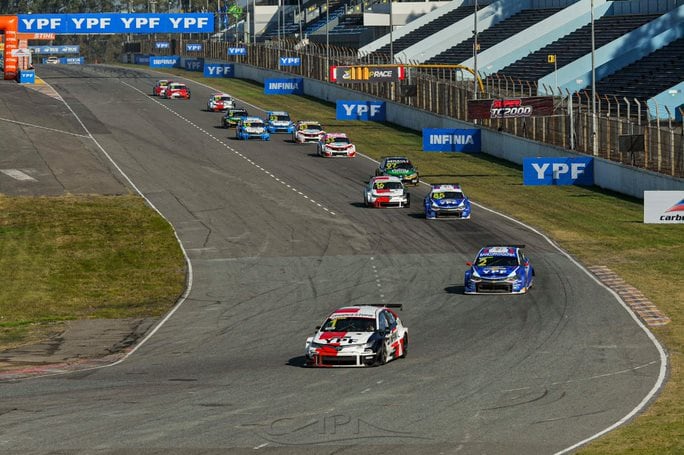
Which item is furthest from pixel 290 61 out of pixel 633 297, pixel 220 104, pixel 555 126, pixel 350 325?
pixel 350 325

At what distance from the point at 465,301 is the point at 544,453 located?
1853cm

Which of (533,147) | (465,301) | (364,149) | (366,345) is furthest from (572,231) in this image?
(364,149)

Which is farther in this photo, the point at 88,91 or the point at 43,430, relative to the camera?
the point at 88,91

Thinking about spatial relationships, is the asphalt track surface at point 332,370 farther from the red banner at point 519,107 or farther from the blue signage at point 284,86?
the blue signage at point 284,86

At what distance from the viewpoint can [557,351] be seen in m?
32.4

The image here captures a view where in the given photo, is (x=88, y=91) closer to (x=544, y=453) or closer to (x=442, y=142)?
(x=442, y=142)

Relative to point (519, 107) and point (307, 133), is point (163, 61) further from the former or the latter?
point (519, 107)

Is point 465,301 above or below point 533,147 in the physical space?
below

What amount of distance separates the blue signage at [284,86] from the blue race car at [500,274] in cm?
7478

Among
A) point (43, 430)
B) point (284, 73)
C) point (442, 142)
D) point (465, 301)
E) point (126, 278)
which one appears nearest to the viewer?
point (43, 430)

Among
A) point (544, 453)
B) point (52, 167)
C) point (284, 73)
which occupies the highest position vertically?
point (284, 73)

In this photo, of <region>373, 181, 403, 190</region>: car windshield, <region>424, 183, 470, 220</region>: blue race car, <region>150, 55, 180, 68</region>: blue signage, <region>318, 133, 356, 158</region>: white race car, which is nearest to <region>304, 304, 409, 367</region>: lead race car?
<region>424, 183, 470, 220</region>: blue race car

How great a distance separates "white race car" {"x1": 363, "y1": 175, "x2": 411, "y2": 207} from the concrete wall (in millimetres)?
10029

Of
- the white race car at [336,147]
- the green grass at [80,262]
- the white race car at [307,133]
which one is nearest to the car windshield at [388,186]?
the green grass at [80,262]
